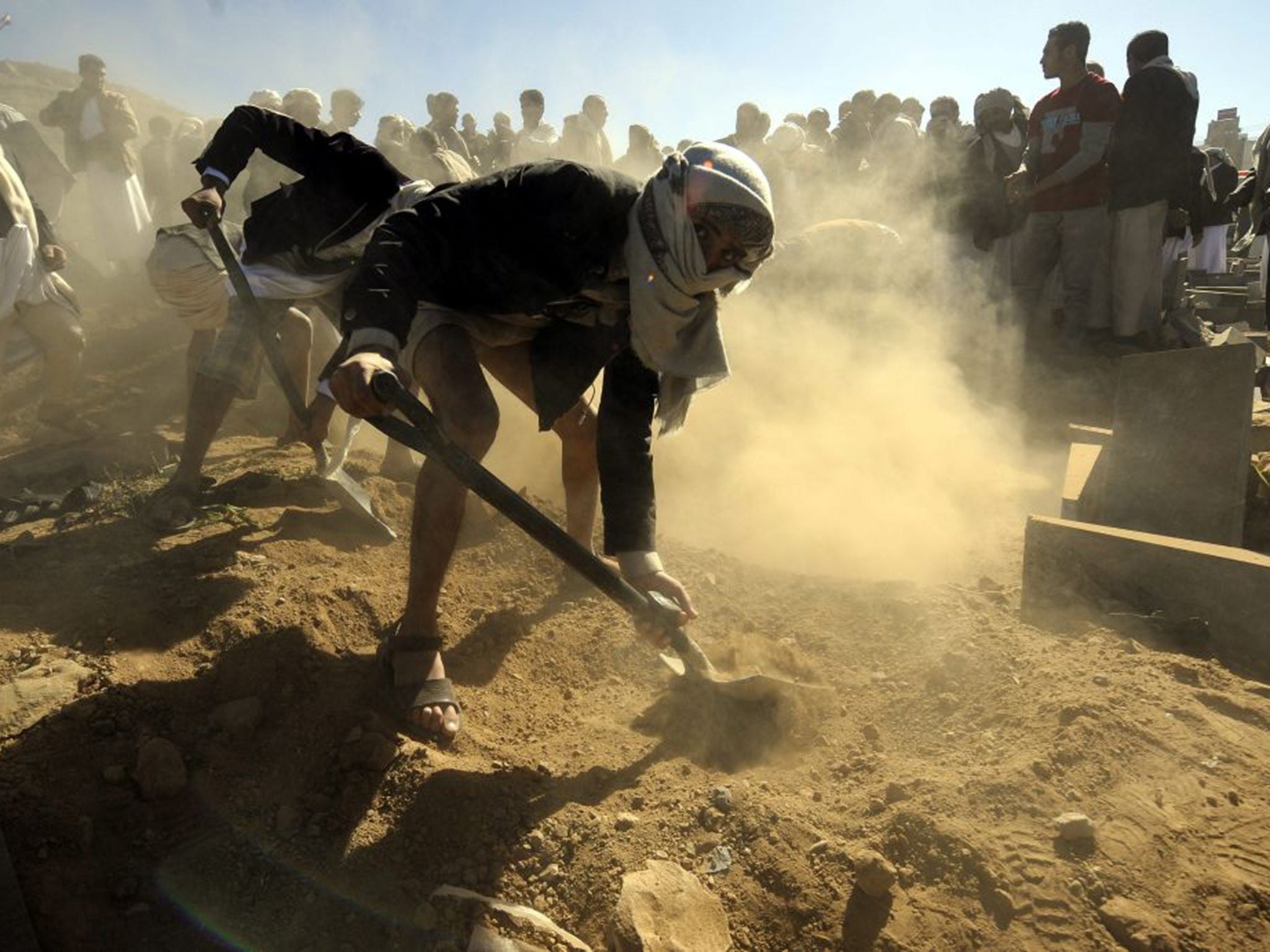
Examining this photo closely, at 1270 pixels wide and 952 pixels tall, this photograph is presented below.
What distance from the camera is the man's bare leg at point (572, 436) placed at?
2893 millimetres

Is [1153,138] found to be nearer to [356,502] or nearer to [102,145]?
[356,502]

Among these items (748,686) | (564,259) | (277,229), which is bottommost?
(748,686)

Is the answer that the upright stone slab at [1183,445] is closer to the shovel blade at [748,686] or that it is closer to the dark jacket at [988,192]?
the shovel blade at [748,686]

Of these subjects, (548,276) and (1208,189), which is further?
(1208,189)

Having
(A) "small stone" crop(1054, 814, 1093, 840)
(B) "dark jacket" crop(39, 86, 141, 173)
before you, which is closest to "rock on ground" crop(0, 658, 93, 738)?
(A) "small stone" crop(1054, 814, 1093, 840)

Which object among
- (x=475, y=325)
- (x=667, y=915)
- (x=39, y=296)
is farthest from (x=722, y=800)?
(x=39, y=296)

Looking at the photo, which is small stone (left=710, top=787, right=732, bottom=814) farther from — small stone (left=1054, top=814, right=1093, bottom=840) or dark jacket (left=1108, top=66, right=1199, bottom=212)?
dark jacket (left=1108, top=66, right=1199, bottom=212)

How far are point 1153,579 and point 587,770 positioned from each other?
95.1 inches

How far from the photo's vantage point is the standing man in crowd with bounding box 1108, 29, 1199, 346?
5945 mm

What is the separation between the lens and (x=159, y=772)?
1.96m

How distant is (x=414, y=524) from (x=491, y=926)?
1.15 m

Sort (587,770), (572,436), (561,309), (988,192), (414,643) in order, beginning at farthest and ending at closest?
(988,192) → (572,436) → (561,309) → (414,643) → (587,770)

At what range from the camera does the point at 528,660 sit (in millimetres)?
2965

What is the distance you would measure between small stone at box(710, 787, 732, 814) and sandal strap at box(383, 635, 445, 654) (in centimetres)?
94
